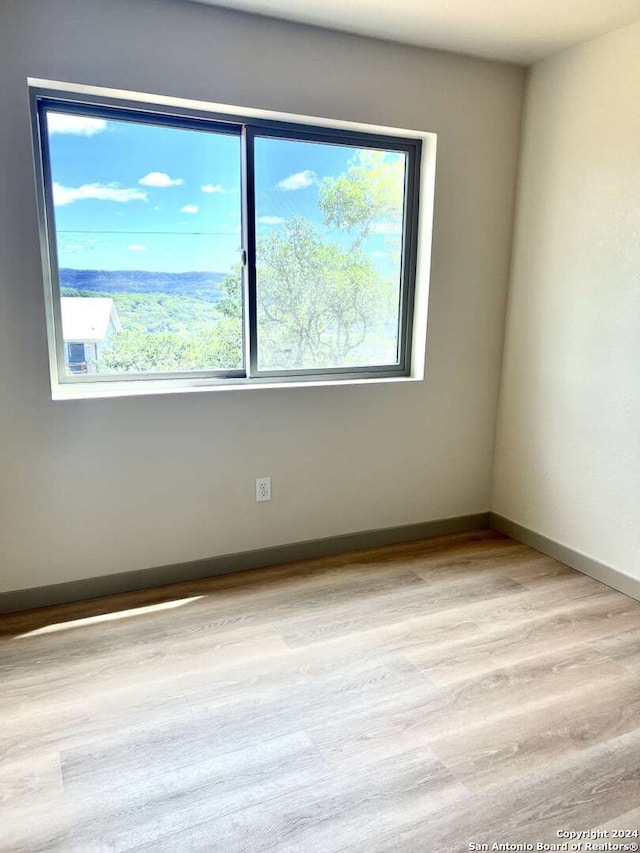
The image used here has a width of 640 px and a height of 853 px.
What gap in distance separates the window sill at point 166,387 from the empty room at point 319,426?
0.03 meters

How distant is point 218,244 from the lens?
271 centimetres

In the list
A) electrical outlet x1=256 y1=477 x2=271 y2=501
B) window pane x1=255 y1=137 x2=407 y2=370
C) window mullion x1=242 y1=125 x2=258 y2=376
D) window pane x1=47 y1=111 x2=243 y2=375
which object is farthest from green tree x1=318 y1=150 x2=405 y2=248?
electrical outlet x1=256 y1=477 x2=271 y2=501

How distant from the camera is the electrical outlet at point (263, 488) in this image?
2.87m

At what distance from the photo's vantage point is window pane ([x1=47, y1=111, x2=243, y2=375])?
2.43 m

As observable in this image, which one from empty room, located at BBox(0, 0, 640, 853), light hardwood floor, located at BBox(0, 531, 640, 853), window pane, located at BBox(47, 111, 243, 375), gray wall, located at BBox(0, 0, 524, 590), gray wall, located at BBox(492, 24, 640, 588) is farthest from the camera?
gray wall, located at BBox(492, 24, 640, 588)

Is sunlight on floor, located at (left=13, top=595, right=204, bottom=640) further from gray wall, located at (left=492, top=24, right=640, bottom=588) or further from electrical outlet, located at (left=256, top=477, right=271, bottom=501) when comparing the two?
gray wall, located at (left=492, top=24, right=640, bottom=588)

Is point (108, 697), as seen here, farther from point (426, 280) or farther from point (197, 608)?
point (426, 280)

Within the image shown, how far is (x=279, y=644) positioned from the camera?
230 centimetres

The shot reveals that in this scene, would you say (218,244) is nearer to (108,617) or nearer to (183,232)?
(183,232)

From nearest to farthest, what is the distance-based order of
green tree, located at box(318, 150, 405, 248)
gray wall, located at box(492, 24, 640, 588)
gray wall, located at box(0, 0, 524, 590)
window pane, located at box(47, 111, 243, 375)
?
gray wall, located at box(0, 0, 524, 590), window pane, located at box(47, 111, 243, 375), gray wall, located at box(492, 24, 640, 588), green tree, located at box(318, 150, 405, 248)

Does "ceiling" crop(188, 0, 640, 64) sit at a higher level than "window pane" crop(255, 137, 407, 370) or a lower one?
higher

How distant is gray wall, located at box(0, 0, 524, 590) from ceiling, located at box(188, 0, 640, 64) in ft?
0.31

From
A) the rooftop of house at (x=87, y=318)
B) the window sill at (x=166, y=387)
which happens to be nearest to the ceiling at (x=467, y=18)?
the rooftop of house at (x=87, y=318)

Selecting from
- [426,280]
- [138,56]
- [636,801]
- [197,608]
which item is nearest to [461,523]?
[426,280]
